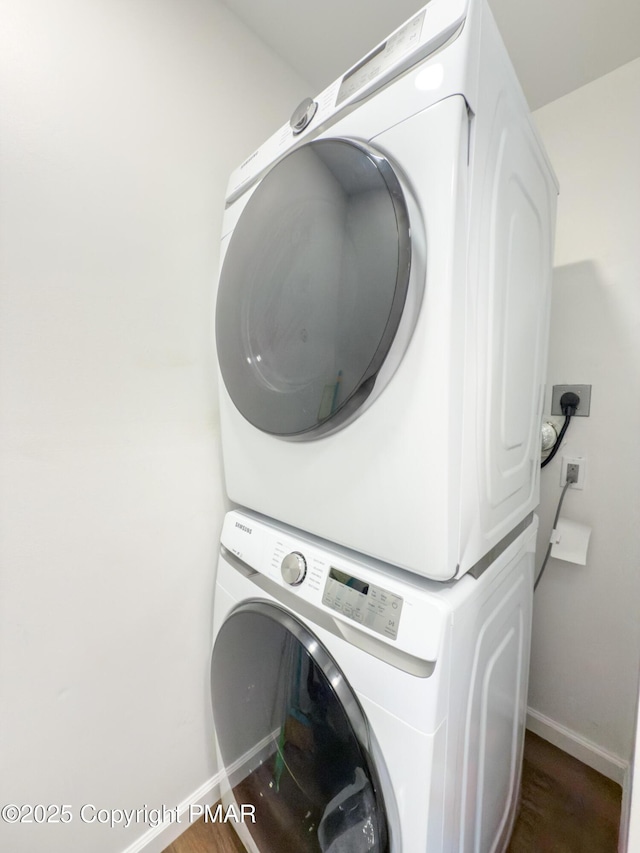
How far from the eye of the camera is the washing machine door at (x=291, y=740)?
64cm

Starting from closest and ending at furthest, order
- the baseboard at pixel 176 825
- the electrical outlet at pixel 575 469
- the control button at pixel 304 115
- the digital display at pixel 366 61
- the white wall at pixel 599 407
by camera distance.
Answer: the digital display at pixel 366 61 → the control button at pixel 304 115 → the baseboard at pixel 176 825 → the white wall at pixel 599 407 → the electrical outlet at pixel 575 469

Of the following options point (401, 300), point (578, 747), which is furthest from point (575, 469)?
point (401, 300)

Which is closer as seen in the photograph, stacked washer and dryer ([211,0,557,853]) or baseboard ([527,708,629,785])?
stacked washer and dryer ([211,0,557,853])

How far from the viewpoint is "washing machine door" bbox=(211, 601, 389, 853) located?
64 cm

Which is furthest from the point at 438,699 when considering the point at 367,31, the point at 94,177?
the point at 367,31

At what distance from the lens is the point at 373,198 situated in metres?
0.62

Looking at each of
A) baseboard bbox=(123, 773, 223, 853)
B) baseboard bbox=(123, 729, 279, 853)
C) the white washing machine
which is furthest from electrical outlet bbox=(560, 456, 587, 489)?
baseboard bbox=(123, 773, 223, 853)

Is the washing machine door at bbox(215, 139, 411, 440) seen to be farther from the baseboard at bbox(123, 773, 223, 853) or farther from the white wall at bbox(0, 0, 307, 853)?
the baseboard at bbox(123, 773, 223, 853)

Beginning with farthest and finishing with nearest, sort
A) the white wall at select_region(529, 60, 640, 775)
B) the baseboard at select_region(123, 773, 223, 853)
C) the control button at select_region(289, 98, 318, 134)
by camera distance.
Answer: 1. the white wall at select_region(529, 60, 640, 775)
2. the baseboard at select_region(123, 773, 223, 853)
3. the control button at select_region(289, 98, 318, 134)

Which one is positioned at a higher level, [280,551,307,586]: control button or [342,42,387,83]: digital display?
[342,42,387,83]: digital display

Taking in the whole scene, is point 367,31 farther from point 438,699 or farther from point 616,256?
point 438,699

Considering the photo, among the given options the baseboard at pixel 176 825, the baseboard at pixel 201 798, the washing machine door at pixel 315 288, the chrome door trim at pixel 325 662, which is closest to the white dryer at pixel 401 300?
the washing machine door at pixel 315 288

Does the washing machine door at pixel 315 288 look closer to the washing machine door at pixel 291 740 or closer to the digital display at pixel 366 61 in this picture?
the digital display at pixel 366 61

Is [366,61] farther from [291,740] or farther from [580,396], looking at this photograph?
[291,740]
